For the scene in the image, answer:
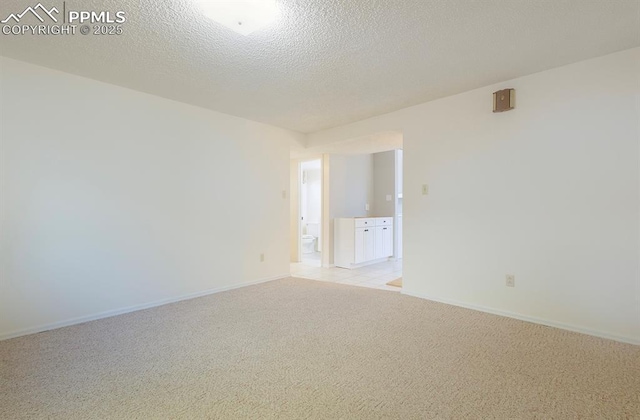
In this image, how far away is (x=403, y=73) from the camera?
2752mm

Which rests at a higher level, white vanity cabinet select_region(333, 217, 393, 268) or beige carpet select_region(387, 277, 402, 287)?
white vanity cabinet select_region(333, 217, 393, 268)

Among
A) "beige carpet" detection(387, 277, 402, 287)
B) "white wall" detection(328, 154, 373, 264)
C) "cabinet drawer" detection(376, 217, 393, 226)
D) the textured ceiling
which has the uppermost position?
the textured ceiling

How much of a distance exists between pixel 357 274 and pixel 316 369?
119 inches

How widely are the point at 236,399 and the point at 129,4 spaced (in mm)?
2345

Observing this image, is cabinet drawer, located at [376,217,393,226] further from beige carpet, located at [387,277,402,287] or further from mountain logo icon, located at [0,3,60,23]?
mountain logo icon, located at [0,3,60,23]

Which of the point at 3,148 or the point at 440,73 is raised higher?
the point at 440,73

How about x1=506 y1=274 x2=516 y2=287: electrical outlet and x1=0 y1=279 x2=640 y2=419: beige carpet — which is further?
x1=506 y1=274 x2=516 y2=287: electrical outlet

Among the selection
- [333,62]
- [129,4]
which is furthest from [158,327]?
[333,62]

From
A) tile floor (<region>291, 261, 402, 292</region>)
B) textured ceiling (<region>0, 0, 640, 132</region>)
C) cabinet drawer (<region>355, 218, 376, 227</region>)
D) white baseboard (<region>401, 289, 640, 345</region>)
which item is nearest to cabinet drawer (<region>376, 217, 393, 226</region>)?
cabinet drawer (<region>355, 218, 376, 227</region>)

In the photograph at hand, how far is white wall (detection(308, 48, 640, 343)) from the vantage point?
2363mm

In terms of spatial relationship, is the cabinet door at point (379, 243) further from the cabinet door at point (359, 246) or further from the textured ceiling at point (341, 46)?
the textured ceiling at point (341, 46)

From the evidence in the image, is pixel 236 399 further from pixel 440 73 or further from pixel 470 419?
pixel 440 73

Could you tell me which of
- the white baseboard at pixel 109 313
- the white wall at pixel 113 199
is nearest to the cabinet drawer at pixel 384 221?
the white wall at pixel 113 199

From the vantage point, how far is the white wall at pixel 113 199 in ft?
8.18
